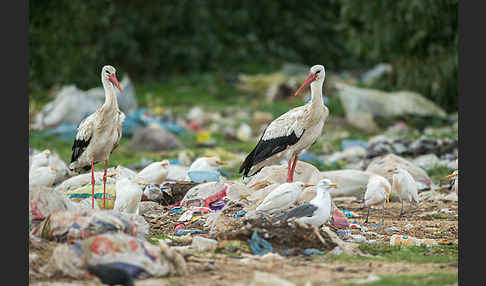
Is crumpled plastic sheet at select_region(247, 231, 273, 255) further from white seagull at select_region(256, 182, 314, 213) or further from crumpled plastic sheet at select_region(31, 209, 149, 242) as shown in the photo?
crumpled plastic sheet at select_region(31, 209, 149, 242)

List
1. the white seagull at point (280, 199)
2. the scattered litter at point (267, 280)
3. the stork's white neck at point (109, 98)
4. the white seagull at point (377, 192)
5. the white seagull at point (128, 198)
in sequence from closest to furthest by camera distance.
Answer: the scattered litter at point (267, 280) → the white seagull at point (280, 199) → the white seagull at point (128, 198) → the white seagull at point (377, 192) → the stork's white neck at point (109, 98)

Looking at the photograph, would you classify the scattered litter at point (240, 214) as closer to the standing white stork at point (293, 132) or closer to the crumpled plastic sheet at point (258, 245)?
the standing white stork at point (293, 132)

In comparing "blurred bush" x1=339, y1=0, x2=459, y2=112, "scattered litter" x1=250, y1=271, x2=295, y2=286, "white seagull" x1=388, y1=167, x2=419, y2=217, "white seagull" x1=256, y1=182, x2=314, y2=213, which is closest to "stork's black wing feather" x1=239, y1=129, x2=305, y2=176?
"white seagull" x1=388, y1=167, x2=419, y2=217

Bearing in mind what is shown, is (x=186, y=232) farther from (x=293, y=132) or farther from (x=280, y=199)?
(x=293, y=132)

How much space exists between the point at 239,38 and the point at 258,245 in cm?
1742

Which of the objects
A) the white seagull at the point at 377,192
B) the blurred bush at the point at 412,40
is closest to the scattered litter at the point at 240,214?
the white seagull at the point at 377,192

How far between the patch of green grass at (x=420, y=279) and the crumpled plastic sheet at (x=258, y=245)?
2.99 feet

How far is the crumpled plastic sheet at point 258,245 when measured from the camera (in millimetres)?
5293

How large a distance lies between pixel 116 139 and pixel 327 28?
55.1 feet

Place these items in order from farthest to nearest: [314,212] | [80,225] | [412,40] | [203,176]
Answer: [412,40] < [203,176] < [314,212] < [80,225]

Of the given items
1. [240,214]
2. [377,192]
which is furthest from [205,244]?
[377,192]

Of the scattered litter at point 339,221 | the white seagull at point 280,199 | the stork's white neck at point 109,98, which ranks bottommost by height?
the scattered litter at point 339,221

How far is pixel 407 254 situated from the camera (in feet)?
17.9

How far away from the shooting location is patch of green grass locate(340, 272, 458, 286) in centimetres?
455
